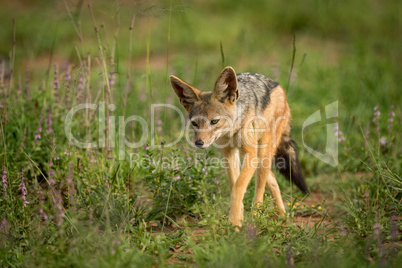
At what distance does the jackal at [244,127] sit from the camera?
4.22 m

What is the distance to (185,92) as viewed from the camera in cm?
441

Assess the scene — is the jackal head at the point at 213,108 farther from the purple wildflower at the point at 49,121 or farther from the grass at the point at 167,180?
the purple wildflower at the point at 49,121

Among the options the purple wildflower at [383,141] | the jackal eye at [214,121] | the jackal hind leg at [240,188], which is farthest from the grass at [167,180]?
the jackal eye at [214,121]

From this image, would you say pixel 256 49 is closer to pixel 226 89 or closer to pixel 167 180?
pixel 226 89

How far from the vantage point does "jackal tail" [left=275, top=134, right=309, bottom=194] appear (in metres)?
4.72

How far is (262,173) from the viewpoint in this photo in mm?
4484

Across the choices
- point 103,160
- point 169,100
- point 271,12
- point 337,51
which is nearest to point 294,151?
point 103,160

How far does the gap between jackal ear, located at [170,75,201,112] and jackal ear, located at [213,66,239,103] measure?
214 millimetres

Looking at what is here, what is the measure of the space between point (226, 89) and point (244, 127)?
0.42m

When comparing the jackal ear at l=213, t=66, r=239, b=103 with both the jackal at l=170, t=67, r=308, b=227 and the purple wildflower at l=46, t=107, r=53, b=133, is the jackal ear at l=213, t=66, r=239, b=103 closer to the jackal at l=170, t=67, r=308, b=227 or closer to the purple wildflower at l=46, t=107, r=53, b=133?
the jackal at l=170, t=67, r=308, b=227

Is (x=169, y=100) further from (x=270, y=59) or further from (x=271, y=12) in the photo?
(x=271, y=12)

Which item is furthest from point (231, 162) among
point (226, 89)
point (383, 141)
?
point (383, 141)

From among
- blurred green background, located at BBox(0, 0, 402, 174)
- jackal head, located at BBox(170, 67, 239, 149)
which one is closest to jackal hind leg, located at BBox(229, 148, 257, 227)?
jackal head, located at BBox(170, 67, 239, 149)

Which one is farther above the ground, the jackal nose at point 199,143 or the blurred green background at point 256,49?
the blurred green background at point 256,49
